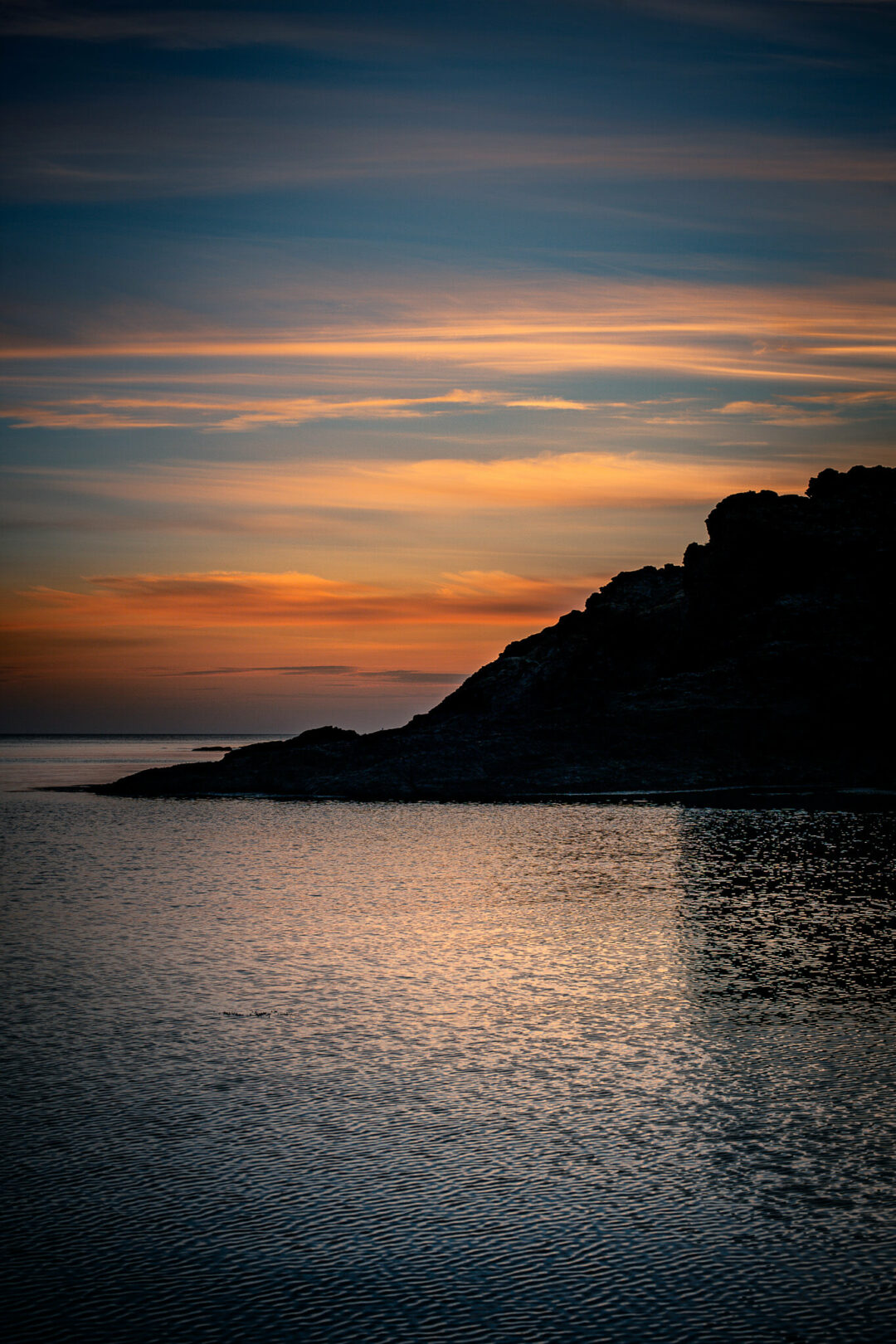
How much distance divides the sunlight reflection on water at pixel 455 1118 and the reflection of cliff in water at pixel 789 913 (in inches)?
4.6

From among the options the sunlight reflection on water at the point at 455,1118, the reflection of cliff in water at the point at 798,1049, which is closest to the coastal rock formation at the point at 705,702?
the reflection of cliff in water at the point at 798,1049

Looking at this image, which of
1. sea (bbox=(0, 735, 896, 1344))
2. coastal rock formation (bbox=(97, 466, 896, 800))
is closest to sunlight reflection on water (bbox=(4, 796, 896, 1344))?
sea (bbox=(0, 735, 896, 1344))

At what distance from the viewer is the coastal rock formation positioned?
63344mm

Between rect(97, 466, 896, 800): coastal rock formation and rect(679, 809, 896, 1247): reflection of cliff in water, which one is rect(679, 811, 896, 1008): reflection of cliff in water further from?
rect(97, 466, 896, 800): coastal rock formation

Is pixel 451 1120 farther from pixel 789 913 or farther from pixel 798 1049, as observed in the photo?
pixel 789 913

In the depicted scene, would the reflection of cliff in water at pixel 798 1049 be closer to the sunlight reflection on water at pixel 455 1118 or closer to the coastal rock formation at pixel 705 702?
the sunlight reflection on water at pixel 455 1118

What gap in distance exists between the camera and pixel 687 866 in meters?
29.0

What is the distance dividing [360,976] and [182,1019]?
3.10m

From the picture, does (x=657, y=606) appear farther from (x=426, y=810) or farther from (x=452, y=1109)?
(x=452, y=1109)

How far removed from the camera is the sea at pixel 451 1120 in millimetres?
7020

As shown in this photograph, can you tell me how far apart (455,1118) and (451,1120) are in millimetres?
55

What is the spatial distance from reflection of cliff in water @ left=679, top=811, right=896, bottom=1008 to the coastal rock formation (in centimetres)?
2482

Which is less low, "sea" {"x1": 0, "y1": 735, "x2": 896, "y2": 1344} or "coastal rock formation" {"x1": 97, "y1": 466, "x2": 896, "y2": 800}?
"coastal rock formation" {"x1": 97, "y1": 466, "x2": 896, "y2": 800}

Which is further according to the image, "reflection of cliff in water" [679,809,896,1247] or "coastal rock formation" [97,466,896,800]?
"coastal rock formation" [97,466,896,800]
